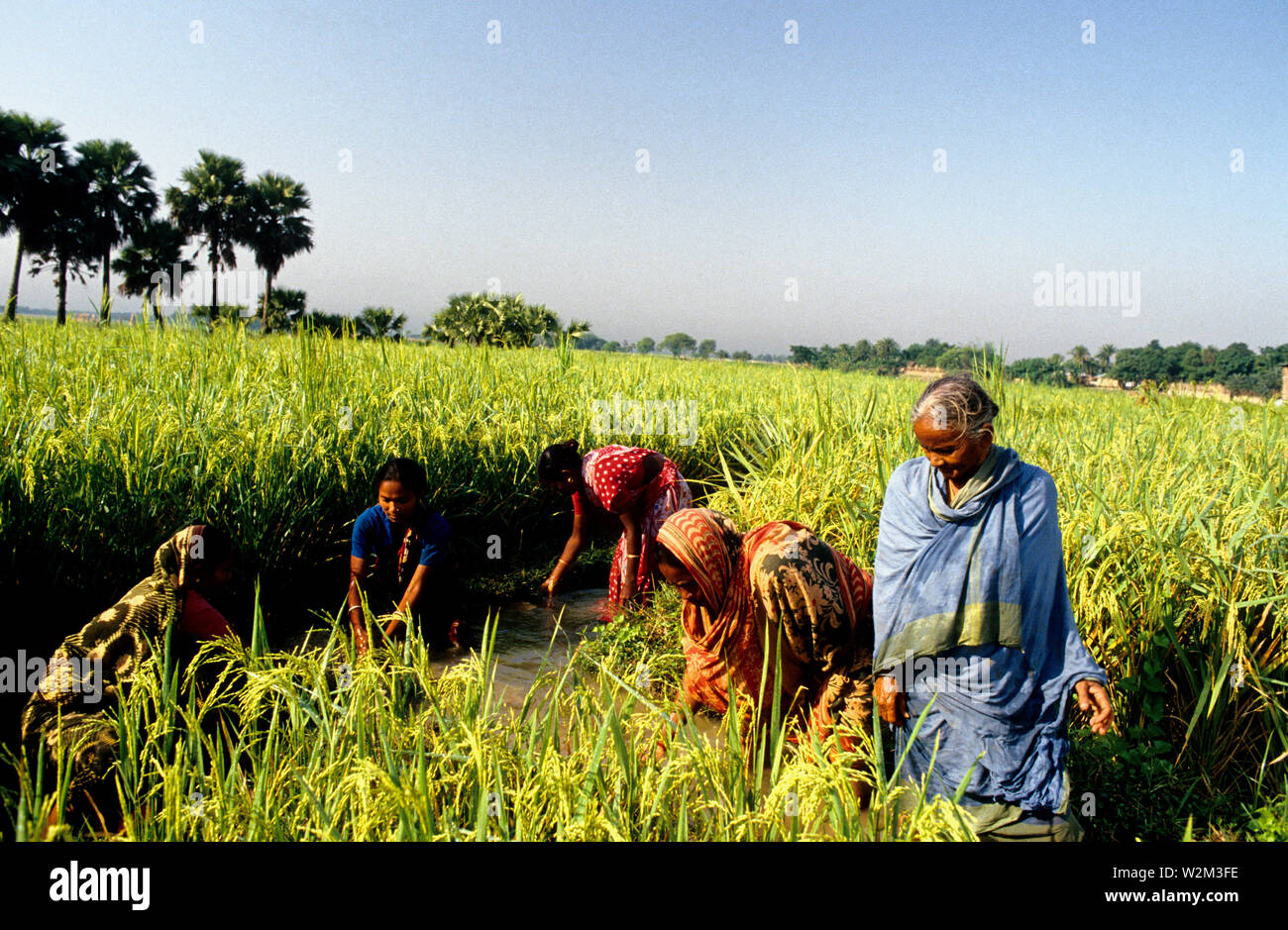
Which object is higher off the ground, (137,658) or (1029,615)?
(1029,615)

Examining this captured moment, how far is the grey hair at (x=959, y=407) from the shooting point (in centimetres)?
175

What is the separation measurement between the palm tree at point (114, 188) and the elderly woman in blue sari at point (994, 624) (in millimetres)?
28944

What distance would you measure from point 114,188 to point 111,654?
29.9 meters

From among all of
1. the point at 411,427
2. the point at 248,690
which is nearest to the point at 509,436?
the point at 411,427

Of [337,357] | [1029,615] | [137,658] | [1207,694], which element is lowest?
[1207,694]

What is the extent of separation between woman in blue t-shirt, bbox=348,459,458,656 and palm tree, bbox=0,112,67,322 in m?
24.3

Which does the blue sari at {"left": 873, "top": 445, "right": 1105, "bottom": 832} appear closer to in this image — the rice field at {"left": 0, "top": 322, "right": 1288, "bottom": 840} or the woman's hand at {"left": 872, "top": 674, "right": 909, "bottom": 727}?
the woman's hand at {"left": 872, "top": 674, "right": 909, "bottom": 727}

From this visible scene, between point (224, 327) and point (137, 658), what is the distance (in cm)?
395

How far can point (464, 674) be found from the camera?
1.63m

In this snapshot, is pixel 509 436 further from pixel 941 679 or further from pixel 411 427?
pixel 941 679

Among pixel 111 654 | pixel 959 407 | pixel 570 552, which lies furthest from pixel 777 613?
pixel 111 654

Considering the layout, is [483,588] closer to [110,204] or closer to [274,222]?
A: [110,204]

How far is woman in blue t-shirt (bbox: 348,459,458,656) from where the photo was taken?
10.4 feet
